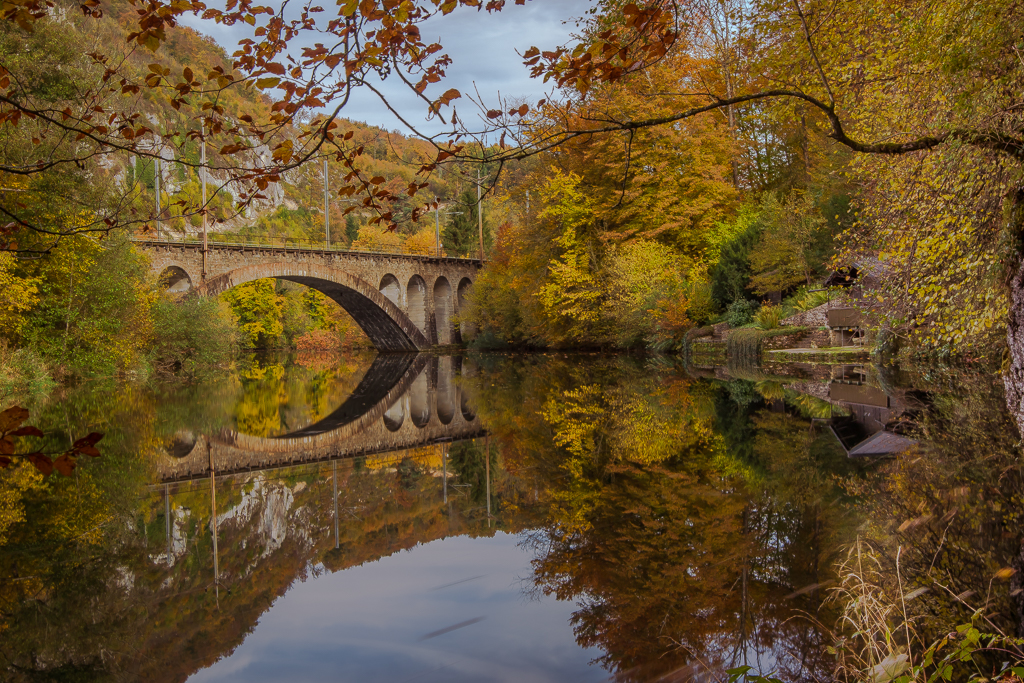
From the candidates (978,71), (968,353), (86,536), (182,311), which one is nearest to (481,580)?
(86,536)

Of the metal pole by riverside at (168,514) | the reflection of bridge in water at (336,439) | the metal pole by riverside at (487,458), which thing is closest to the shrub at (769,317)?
the reflection of bridge in water at (336,439)

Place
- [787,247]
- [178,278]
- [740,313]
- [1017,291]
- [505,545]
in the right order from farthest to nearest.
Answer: [178,278] → [740,313] → [787,247] → [1017,291] → [505,545]

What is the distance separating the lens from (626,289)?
73.9 ft

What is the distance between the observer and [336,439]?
9.26 metres

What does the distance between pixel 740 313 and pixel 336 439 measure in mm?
14721

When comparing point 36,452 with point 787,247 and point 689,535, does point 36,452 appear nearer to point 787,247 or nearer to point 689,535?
point 689,535

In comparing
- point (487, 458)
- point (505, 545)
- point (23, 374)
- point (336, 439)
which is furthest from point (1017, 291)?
point (23, 374)

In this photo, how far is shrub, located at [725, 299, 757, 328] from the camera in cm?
2055

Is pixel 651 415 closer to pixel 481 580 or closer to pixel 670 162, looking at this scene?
pixel 481 580

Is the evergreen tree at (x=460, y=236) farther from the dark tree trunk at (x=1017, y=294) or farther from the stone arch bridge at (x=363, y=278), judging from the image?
the dark tree trunk at (x=1017, y=294)

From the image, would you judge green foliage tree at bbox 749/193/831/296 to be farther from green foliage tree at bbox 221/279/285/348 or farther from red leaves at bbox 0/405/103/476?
green foliage tree at bbox 221/279/285/348

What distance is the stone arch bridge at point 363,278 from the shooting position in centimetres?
3181

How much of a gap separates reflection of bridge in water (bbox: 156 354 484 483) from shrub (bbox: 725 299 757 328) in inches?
398

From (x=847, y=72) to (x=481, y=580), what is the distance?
8955 mm
